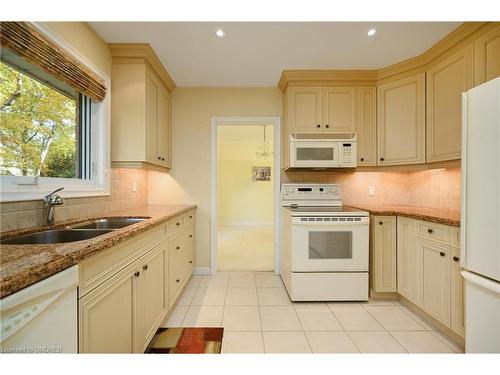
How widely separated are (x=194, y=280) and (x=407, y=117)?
304 centimetres

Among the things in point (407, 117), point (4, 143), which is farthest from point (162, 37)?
point (407, 117)

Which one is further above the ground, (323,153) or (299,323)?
(323,153)

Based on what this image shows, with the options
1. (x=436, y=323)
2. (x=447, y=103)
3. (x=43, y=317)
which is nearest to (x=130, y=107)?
(x=43, y=317)

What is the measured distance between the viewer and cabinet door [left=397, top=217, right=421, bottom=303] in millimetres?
2051

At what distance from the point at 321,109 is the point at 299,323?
7.22ft

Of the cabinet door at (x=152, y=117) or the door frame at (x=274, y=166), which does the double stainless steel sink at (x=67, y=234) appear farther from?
the door frame at (x=274, y=166)

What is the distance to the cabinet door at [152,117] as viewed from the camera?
2262 mm

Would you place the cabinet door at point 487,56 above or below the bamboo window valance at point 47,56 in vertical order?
above

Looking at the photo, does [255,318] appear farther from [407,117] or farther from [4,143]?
[407,117]

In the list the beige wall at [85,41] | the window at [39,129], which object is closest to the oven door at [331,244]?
the window at [39,129]

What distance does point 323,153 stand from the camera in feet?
8.75

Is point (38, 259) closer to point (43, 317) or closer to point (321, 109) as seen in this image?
point (43, 317)

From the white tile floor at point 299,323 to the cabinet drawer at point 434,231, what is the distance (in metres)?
0.74

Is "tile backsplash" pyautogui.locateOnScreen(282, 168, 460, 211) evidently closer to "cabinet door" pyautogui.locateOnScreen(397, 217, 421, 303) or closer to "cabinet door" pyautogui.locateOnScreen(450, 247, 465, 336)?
"cabinet door" pyautogui.locateOnScreen(397, 217, 421, 303)
